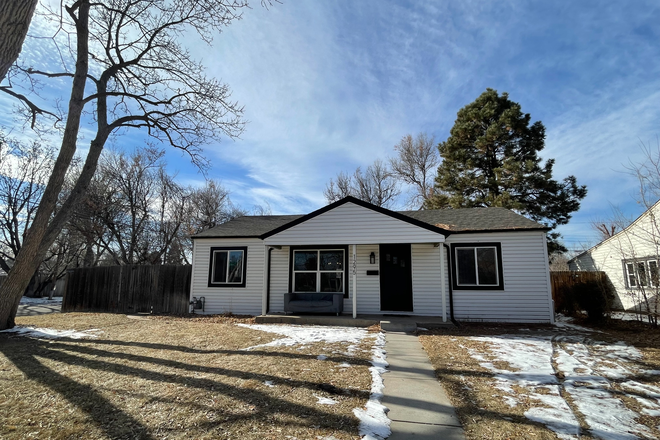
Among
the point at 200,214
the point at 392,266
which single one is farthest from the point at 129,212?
the point at 392,266

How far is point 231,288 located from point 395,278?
5941 millimetres

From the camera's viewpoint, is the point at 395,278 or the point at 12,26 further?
the point at 395,278

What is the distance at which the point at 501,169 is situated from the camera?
20781 millimetres

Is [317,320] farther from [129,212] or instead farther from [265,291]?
[129,212]

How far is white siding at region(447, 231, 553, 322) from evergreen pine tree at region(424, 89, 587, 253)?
10831 mm

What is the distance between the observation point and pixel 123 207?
20172 millimetres

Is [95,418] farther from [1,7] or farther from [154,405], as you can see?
[1,7]

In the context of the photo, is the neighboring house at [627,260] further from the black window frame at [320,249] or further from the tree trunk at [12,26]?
the tree trunk at [12,26]

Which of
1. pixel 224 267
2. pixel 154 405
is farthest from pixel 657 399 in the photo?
pixel 224 267

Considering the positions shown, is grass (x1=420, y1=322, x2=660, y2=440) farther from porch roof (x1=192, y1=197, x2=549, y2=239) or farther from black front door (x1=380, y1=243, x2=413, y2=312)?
porch roof (x1=192, y1=197, x2=549, y2=239)

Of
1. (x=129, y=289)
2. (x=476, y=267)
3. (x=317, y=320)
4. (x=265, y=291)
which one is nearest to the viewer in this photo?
(x=317, y=320)

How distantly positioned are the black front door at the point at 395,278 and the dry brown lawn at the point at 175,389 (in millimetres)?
4280

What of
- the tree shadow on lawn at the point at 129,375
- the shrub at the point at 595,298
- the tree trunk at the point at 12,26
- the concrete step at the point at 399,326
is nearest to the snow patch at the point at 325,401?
the tree shadow on lawn at the point at 129,375

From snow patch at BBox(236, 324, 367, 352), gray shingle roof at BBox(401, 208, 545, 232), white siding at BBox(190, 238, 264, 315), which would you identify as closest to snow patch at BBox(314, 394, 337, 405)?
snow patch at BBox(236, 324, 367, 352)
